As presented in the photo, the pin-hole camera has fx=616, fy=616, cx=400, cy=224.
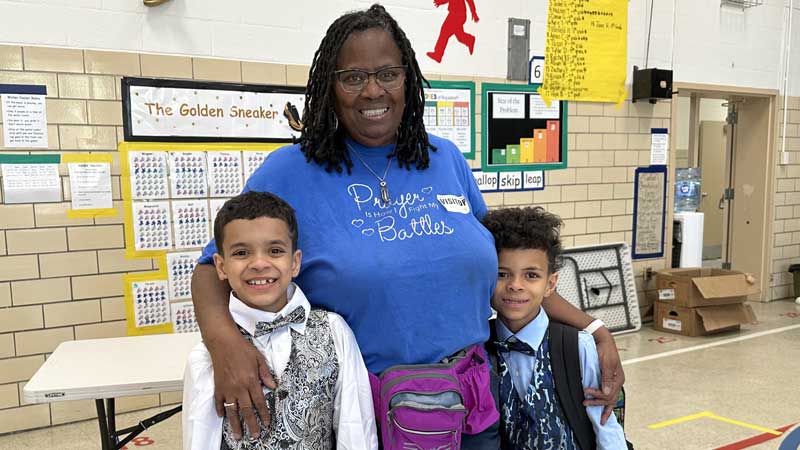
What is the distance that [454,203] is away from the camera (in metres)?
1.48

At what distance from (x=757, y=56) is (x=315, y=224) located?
6.39 meters

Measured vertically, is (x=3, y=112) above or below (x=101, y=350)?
above

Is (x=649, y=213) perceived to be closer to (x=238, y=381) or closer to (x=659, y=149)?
(x=659, y=149)

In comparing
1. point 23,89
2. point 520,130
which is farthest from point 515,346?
point 520,130

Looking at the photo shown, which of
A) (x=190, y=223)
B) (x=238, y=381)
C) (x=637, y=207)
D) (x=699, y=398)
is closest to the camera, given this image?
→ (x=238, y=381)

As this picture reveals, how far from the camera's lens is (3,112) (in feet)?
10.2

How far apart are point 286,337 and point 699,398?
3.26 m

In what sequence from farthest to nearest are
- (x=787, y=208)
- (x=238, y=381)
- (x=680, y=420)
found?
(x=787, y=208) → (x=680, y=420) → (x=238, y=381)

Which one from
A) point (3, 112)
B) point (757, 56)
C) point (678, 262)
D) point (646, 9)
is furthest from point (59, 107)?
point (757, 56)

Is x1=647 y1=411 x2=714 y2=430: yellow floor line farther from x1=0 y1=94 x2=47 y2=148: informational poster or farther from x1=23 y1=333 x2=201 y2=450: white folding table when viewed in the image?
x1=0 y1=94 x2=47 y2=148: informational poster

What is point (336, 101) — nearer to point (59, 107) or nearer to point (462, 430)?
point (462, 430)

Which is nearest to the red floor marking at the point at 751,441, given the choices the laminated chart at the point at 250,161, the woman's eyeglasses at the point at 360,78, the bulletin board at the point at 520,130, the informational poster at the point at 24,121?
the bulletin board at the point at 520,130

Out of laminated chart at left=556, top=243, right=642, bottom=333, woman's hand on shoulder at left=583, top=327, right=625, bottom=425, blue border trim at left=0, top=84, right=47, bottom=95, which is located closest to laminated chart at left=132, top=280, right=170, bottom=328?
blue border trim at left=0, top=84, right=47, bottom=95

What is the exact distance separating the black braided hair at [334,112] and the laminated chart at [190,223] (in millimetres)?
2307
